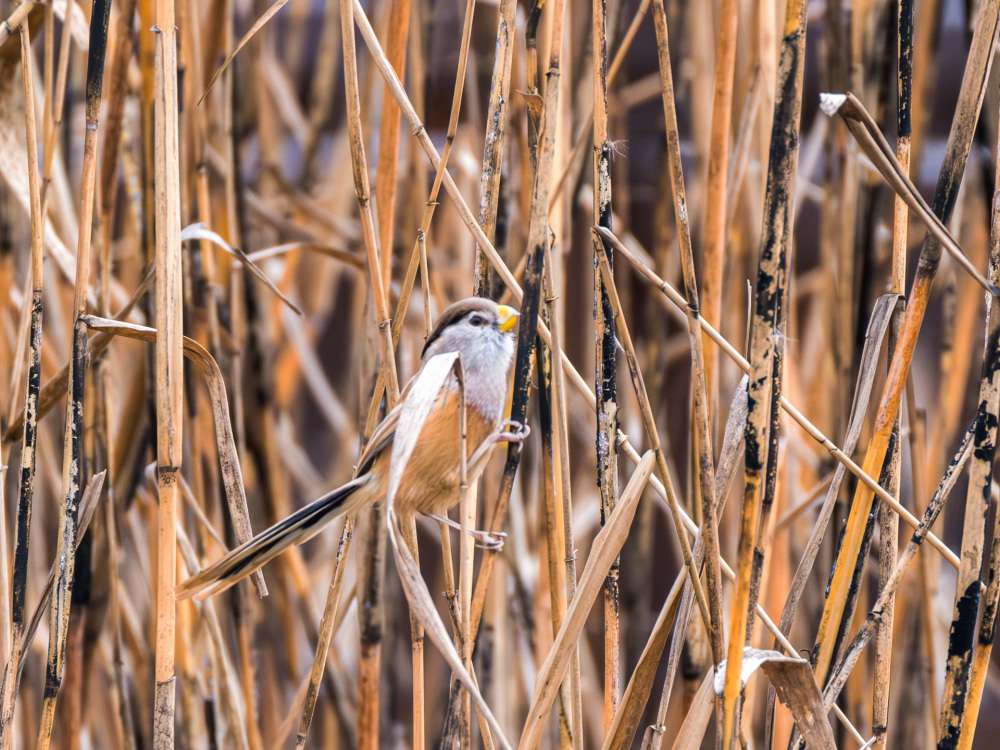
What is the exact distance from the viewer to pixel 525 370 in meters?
0.47

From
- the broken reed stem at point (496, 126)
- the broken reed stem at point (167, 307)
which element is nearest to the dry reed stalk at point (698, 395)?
the broken reed stem at point (496, 126)

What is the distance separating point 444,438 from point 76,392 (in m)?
0.26

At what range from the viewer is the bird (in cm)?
45

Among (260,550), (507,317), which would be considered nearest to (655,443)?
(507,317)

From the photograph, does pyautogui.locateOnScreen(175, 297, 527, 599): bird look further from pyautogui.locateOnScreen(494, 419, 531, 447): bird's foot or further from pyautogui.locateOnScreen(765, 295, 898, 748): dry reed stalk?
pyautogui.locateOnScreen(765, 295, 898, 748): dry reed stalk

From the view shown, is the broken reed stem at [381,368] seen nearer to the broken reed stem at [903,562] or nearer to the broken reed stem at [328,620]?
the broken reed stem at [328,620]

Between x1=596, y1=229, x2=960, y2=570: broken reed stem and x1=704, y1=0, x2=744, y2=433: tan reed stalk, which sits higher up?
x1=704, y1=0, x2=744, y2=433: tan reed stalk

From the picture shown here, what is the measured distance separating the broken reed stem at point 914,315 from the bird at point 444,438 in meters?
0.25

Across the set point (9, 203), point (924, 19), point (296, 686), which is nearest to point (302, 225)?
point (9, 203)

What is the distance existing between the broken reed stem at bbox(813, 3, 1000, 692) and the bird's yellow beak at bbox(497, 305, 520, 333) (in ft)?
0.87

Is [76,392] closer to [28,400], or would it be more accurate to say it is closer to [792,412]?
[28,400]

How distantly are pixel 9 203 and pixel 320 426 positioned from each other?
0.99 metres

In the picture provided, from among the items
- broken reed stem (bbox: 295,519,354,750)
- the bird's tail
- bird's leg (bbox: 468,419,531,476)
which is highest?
bird's leg (bbox: 468,419,531,476)

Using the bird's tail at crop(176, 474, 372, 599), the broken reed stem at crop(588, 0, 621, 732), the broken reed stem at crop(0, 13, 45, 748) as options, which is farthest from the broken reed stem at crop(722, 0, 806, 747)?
the broken reed stem at crop(0, 13, 45, 748)
